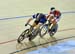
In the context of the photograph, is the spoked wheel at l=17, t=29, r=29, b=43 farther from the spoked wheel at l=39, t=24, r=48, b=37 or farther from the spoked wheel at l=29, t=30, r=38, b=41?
the spoked wheel at l=39, t=24, r=48, b=37

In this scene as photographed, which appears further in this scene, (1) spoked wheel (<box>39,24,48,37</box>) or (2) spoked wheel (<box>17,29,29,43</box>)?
(1) spoked wheel (<box>39,24,48,37</box>)

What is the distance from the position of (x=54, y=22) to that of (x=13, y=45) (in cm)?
132

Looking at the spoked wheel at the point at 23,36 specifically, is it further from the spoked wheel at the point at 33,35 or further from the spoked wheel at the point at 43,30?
the spoked wheel at the point at 43,30

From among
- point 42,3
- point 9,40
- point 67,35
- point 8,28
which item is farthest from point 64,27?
point 42,3

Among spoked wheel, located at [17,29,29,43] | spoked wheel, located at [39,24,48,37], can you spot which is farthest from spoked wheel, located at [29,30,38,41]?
spoked wheel, located at [39,24,48,37]

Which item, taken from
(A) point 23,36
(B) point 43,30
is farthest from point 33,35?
(B) point 43,30

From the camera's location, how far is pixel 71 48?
5008 mm

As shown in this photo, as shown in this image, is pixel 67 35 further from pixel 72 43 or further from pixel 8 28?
pixel 8 28

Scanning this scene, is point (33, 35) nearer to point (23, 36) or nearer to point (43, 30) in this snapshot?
point (23, 36)

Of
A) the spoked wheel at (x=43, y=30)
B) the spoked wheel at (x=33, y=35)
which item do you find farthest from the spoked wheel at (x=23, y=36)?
the spoked wheel at (x=43, y=30)

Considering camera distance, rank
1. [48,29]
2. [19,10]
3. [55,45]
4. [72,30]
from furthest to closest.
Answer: [19,10]
[72,30]
[48,29]
[55,45]

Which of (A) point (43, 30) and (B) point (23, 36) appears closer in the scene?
(B) point (23, 36)

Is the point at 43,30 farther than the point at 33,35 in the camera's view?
Yes

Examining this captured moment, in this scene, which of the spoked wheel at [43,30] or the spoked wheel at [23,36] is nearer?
the spoked wheel at [23,36]
